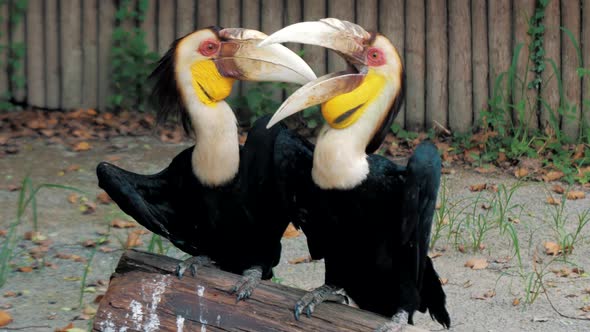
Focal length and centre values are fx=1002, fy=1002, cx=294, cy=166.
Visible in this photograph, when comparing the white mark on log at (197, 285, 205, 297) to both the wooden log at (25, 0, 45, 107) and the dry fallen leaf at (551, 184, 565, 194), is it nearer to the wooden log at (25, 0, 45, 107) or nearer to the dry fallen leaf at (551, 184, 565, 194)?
the dry fallen leaf at (551, 184, 565, 194)

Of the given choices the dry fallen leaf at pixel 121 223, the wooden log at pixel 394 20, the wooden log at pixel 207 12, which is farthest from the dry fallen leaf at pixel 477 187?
the wooden log at pixel 207 12

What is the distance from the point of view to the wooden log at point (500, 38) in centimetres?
767

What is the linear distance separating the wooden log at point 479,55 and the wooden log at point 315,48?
117 cm

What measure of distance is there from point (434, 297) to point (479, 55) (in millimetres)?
4120

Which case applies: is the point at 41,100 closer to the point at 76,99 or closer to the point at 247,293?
the point at 76,99

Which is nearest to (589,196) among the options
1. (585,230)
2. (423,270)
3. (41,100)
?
(585,230)

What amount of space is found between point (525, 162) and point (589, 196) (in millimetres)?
685

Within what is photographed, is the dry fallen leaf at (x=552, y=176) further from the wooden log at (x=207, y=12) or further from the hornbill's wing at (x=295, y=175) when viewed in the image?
the hornbill's wing at (x=295, y=175)

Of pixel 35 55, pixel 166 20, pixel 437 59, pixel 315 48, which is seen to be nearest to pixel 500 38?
pixel 437 59

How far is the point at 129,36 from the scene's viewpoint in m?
8.21

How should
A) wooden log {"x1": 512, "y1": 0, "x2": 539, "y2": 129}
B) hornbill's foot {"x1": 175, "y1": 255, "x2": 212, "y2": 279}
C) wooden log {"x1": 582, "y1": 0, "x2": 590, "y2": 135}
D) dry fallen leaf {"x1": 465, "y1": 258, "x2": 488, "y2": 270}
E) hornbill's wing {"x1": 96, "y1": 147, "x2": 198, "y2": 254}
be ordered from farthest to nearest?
wooden log {"x1": 512, "y1": 0, "x2": 539, "y2": 129} → wooden log {"x1": 582, "y1": 0, "x2": 590, "y2": 135} → dry fallen leaf {"x1": 465, "y1": 258, "x2": 488, "y2": 270} → hornbill's wing {"x1": 96, "y1": 147, "x2": 198, "y2": 254} → hornbill's foot {"x1": 175, "y1": 255, "x2": 212, "y2": 279}

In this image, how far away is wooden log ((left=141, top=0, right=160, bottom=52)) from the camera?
8.24 metres

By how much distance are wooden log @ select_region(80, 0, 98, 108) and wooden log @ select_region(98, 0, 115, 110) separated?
34 mm

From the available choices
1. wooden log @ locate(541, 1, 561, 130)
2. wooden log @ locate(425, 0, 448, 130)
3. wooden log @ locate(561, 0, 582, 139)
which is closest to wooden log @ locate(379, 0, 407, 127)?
wooden log @ locate(425, 0, 448, 130)
